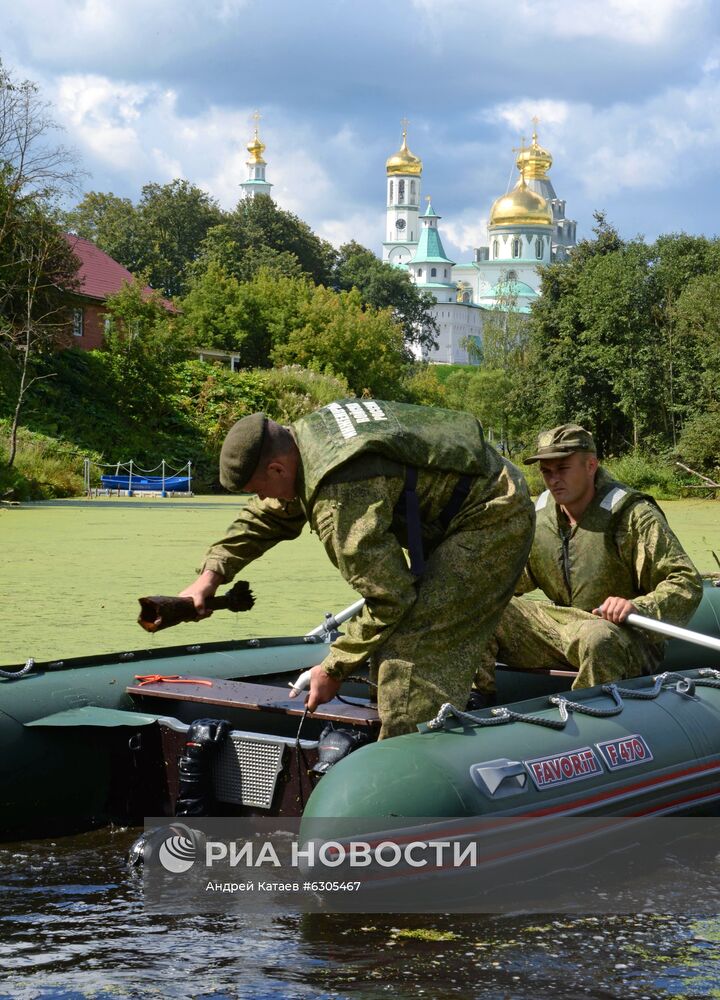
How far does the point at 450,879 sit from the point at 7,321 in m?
29.1

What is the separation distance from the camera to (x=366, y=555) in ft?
12.7

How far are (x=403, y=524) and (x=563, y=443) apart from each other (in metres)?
1.34

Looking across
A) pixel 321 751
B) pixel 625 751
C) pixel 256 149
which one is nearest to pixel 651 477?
pixel 625 751

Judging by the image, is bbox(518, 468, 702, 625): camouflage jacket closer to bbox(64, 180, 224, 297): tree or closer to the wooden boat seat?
the wooden boat seat

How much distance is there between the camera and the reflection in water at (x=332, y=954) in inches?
135

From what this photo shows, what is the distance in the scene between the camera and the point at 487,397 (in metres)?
54.3

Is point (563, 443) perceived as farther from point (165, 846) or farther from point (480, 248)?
point (480, 248)

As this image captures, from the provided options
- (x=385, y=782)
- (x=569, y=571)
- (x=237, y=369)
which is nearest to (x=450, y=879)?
(x=385, y=782)

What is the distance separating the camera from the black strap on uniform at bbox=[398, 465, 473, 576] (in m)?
4.06

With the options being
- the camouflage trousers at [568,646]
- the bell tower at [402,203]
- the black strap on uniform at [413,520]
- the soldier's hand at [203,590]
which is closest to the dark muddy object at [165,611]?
the soldier's hand at [203,590]

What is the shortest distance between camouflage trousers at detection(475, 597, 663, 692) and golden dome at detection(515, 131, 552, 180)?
126 meters

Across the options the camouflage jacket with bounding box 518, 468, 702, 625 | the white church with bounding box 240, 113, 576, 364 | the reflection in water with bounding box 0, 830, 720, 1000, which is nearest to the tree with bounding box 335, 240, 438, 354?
the white church with bounding box 240, 113, 576, 364

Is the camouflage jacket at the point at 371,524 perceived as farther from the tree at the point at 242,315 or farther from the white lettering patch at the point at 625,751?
the tree at the point at 242,315

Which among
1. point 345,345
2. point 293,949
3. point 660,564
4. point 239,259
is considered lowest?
point 293,949
